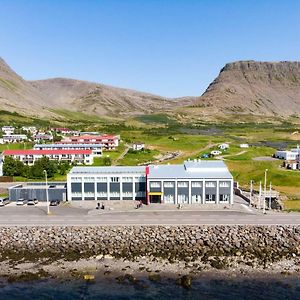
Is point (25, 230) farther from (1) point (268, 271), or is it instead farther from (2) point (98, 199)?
(1) point (268, 271)

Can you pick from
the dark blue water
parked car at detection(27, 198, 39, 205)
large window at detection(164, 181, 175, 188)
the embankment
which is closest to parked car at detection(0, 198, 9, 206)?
parked car at detection(27, 198, 39, 205)

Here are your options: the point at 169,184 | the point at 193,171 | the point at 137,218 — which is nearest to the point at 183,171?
the point at 193,171

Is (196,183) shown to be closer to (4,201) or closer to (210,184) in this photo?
(210,184)

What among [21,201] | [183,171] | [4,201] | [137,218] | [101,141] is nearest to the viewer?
[137,218]

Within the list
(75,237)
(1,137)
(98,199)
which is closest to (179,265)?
(75,237)

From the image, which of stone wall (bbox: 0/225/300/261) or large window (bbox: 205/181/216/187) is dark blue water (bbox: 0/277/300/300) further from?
large window (bbox: 205/181/216/187)
